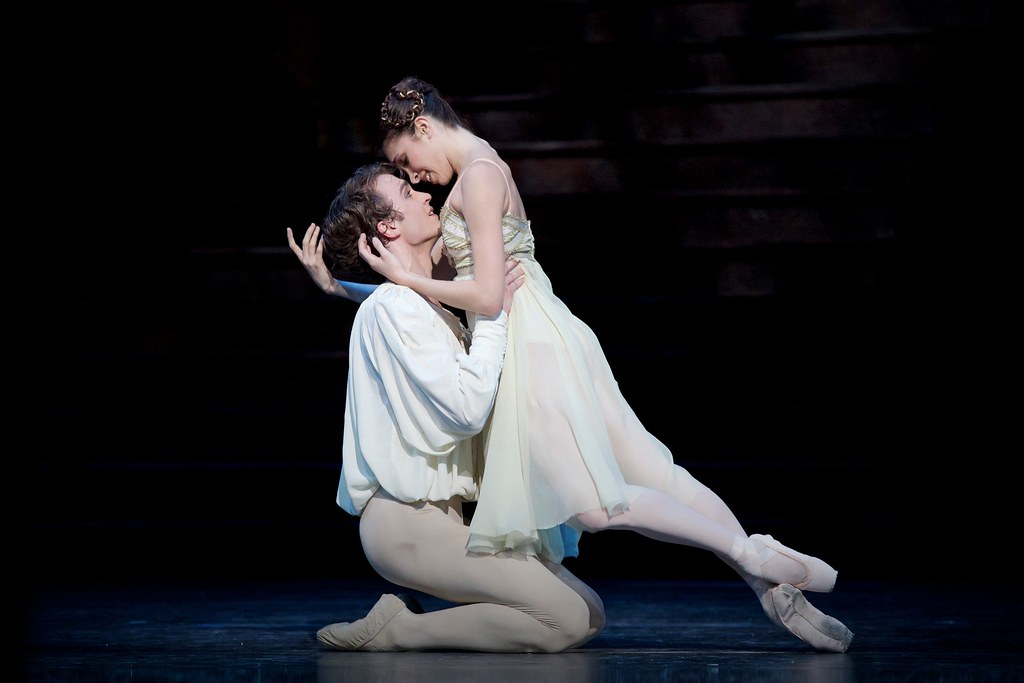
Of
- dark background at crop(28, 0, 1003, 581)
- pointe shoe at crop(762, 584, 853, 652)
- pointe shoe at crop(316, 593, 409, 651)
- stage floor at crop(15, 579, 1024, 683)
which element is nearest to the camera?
stage floor at crop(15, 579, 1024, 683)

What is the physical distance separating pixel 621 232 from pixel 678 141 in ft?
1.41

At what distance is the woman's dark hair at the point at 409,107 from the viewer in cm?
254

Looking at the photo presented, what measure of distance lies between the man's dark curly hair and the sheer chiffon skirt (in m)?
0.35

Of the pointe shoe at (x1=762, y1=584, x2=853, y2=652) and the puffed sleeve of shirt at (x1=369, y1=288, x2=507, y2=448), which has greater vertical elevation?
the puffed sleeve of shirt at (x1=369, y1=288, x2=507, y2=448)

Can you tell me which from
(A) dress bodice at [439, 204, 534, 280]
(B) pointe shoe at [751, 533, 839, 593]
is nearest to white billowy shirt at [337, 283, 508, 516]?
(A) dress bodice at [439, 204, 534, 280]

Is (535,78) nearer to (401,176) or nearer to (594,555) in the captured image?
(594,555)

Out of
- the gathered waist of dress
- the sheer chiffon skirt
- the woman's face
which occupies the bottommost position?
the sheer chiffon skirt

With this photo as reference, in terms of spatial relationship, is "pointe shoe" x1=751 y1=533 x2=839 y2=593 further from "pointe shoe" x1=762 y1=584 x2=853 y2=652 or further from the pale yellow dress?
the pale yellow dress

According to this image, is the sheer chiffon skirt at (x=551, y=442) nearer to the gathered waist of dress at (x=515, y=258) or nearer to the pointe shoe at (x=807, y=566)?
the gathered waist of dress at (x=515, y=258)

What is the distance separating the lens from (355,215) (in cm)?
252

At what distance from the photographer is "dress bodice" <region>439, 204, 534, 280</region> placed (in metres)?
2.46

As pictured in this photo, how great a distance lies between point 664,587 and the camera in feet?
12.0

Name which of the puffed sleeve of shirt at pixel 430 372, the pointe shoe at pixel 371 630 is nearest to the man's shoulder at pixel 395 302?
the puffed sleeve of shirt at pixel 430 372

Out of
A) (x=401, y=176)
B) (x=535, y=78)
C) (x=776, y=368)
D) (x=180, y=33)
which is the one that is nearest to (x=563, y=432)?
(x=401, y=176)
